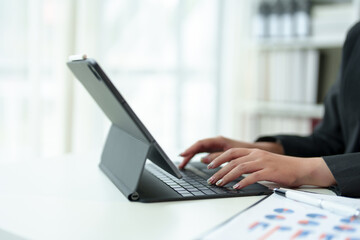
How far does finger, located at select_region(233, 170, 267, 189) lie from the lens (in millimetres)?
851

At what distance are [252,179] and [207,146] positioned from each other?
33cm

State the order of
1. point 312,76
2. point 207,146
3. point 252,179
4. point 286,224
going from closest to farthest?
point 286,224 → point 252,179 → point 207,146 → point 312,76

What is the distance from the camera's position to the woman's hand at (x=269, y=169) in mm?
865

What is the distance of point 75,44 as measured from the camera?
2236 millimetres

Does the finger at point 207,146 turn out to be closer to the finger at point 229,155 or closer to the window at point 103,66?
the finger at point 229,155

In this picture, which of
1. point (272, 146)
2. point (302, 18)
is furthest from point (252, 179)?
point (302, 18)

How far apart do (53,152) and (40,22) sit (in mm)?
636

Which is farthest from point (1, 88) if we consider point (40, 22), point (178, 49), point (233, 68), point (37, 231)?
point (233, 68)

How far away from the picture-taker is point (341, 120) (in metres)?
1.39

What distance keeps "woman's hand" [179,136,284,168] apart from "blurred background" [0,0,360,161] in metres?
0.74

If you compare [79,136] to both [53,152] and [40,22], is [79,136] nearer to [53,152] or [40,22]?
[53,152]

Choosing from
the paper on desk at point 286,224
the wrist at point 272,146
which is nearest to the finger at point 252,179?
the paper on desk at point 286,224

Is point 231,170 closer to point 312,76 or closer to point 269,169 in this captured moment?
point 269,169

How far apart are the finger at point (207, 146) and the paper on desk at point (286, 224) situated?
1.33ft
